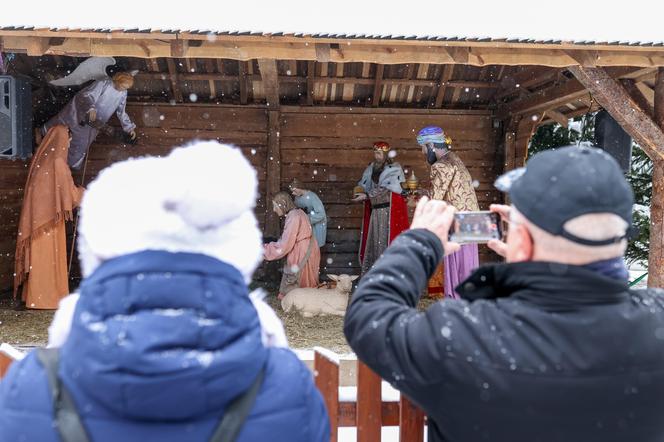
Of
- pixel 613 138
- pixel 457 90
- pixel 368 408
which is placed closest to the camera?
pixel 368 408

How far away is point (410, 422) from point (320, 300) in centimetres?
499

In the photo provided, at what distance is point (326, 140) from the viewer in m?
9.20

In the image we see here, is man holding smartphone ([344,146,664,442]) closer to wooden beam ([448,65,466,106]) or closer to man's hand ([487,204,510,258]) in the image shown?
man's hand ([487,204,510,258])

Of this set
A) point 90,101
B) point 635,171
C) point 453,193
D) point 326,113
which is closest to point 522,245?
point 453,193

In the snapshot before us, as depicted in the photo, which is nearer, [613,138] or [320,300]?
[613,138]

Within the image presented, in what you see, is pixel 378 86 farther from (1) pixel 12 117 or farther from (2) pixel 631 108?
(1) pixel 12 117

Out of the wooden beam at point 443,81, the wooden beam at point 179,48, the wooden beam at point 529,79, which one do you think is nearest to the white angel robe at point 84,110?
the wooden beam at point 179,48

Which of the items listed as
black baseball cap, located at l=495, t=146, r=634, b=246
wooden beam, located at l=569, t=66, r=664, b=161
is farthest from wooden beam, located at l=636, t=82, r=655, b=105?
black baseball cap, located at l=495, t=146, r=634, b=246

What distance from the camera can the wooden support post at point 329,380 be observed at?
2.19 m

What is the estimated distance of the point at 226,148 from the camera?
1.11 metres

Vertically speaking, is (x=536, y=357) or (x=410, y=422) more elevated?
(x=536, y=357)

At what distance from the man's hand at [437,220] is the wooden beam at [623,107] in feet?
14.7

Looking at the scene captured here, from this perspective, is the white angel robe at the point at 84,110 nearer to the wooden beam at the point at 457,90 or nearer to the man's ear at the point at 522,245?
the wooden beam at the point at 457,90

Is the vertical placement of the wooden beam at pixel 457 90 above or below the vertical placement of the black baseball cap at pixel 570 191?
above
